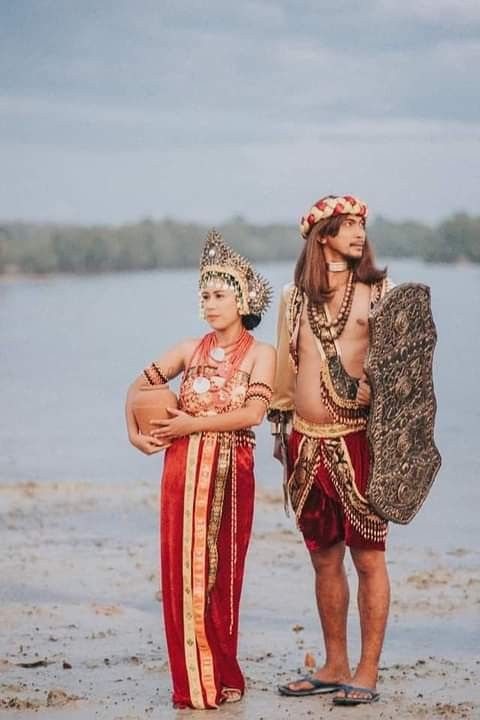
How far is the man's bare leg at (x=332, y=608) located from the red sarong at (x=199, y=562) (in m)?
0.32

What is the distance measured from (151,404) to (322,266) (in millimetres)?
729

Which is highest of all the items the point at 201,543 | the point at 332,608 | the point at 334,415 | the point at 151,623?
the point at 334,415

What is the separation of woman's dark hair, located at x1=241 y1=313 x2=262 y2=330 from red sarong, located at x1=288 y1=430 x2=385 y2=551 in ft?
1.25

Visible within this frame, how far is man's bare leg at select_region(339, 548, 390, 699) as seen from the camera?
21.1 ft

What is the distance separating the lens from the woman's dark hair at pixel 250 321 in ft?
21.2

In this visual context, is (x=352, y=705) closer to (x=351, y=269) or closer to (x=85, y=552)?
(x=351, y=269)

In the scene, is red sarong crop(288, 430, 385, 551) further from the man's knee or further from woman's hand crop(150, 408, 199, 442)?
woman's hand crop(150, 408, 199, 442)

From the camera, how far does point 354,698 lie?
6383 millimetres

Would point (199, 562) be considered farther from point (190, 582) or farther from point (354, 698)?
point (354, 698)

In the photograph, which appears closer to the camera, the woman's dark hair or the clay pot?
the clay pot

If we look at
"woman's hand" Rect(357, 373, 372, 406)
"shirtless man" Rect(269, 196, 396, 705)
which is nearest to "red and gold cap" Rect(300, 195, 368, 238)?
"shirtless man" Rect(269, 196, 396, 705)

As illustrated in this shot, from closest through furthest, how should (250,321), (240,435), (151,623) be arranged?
(240,435) < (250,321) < (151,623)

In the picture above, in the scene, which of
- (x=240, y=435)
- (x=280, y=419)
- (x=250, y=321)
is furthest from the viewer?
(x=280, y=419)

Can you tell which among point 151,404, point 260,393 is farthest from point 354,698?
point 151,404
